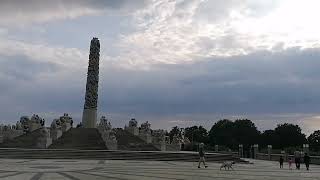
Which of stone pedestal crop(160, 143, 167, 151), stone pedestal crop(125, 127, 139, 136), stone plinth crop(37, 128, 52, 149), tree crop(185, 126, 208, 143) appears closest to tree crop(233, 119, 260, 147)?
tree crop(185, 126, 208, 143)

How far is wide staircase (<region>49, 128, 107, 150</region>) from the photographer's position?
165 feet

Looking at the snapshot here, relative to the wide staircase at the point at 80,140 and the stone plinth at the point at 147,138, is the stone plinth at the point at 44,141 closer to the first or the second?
the wide staircase at the point at 80,140

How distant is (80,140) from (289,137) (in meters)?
53.6

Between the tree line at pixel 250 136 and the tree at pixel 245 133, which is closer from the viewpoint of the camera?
the tree line at pixel 250 136

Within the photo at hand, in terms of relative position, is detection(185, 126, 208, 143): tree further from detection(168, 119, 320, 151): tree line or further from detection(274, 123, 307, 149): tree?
detection(274, 123, 307, 149): tree

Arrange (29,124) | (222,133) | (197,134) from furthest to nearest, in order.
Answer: (197,134)
(222,133)
(29,124)

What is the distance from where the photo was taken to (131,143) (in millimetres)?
53812

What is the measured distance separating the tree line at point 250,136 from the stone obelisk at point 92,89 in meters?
25.6

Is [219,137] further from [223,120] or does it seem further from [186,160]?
[186,160]

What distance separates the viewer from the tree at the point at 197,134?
361 ft

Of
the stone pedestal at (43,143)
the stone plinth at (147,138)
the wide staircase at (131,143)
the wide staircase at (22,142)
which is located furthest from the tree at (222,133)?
the stone pedestal at (43,143)

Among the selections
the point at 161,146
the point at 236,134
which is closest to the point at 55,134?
the point at 161,146

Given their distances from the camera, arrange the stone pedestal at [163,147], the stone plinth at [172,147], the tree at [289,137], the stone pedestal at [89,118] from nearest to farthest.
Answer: the stone pedestal at [163,147], the stone plinth at [172,147], the stone pedestal at [89,118], the tree at [289,137]

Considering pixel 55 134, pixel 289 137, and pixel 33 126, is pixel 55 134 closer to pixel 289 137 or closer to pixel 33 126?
pixel 33 126
